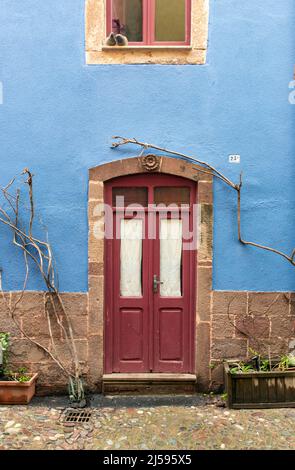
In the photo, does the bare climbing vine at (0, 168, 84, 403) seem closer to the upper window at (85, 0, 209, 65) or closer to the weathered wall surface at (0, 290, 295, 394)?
the weathered wall surface at (0, 290, 295, 394)

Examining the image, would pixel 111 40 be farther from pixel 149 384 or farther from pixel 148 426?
pixel 148 426

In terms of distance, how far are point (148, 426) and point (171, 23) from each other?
13.3 ft

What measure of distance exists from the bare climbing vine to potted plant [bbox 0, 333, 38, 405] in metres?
0.27

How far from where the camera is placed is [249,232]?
4.41 m

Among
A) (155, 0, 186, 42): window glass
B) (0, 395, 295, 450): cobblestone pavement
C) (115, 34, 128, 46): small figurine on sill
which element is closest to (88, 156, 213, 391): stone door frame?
(0, 395, 295, 450): cobblestone pavement

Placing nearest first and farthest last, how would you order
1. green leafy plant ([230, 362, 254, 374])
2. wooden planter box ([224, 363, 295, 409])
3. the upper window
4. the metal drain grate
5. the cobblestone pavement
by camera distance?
the cobblestone pavement, the metal drain grate, wooden planter box ([224, 363, 295, 409]), green leafy plant ([230, 362, 254, 374]), the upper window

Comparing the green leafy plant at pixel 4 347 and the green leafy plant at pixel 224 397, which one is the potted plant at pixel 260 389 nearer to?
the green leafy plant at pixel 224 397

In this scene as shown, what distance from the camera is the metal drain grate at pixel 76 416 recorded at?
3.88 m

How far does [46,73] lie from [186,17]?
161cm

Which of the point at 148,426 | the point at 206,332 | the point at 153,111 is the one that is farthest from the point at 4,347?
the point at 153,111

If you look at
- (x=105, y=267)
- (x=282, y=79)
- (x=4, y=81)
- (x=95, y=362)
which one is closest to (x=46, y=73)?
(x=4, y=81)

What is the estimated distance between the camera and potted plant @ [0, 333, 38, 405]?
4.15 metres

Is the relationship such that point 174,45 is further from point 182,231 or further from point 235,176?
point 182,231

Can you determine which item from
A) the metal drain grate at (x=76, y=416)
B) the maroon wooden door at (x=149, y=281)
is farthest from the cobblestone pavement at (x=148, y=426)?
the maroon wooden door at (x=149, y=281)
